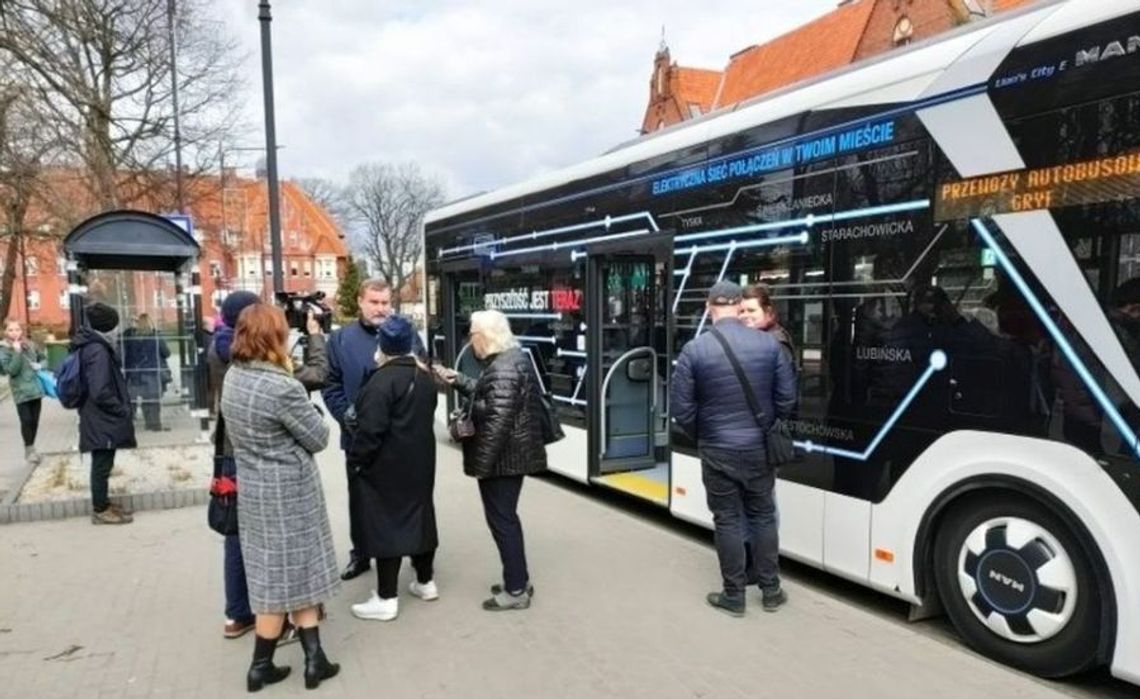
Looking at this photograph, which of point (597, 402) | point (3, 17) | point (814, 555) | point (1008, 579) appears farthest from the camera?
point (3, 17)

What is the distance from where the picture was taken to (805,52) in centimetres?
4016

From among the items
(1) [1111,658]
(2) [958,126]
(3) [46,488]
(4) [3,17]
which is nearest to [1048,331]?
(2) [958,126]

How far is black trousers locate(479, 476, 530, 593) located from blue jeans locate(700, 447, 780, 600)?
3.54 feet

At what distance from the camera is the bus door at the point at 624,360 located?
23.0 feet

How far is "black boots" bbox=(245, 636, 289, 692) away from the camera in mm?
3596

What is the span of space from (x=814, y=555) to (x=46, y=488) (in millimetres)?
6940

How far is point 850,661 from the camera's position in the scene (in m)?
3.85

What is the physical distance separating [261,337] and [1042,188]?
136 inches

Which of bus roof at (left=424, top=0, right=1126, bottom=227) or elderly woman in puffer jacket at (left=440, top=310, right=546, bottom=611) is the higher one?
bus roof at (left=424, top=0, right=1126, bottom=227)

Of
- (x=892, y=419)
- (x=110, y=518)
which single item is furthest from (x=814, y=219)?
(x=110, y=518)

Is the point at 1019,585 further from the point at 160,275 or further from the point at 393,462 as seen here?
the point at 160,275

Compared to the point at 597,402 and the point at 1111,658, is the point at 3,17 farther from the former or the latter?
the point at 1111,658

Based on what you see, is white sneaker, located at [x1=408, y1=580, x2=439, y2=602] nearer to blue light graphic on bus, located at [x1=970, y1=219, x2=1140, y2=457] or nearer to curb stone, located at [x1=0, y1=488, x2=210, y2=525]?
curb stone, located at [x1=0, y1=488, x2=210, y2=525]

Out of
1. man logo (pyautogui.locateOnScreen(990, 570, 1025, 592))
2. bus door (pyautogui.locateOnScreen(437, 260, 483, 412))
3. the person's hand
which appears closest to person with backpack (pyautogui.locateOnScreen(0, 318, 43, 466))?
bus door (pyautogui.locateOnScreen(437, 260, 483, 412))
